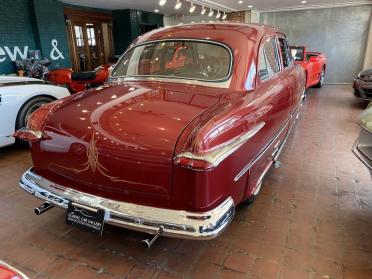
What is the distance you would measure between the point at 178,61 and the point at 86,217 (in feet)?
5.05

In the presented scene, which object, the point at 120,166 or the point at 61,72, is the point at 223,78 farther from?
the point at 61,72

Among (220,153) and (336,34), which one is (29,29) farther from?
(336,34)

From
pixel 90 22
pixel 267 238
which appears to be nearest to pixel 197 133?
pixel 267 238

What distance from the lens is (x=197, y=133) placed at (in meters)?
1.52

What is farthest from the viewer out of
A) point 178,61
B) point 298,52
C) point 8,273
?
point 298,52

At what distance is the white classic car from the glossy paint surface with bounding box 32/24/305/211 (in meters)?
1.92

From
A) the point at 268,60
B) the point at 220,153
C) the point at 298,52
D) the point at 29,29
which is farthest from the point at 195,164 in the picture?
the point at 29,29

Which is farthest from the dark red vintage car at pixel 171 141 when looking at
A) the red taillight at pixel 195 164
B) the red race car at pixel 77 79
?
the red race car at pixel 77 79

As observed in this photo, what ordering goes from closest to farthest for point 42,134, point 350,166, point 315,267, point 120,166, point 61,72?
point 120,166, point 315,267, point 42,134, point 350,166, point 61,72

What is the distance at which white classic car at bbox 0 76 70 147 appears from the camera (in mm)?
3572

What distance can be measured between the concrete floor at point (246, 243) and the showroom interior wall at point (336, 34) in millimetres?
8607

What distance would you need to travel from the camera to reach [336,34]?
10.1 metres

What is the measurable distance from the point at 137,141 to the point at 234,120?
600mm

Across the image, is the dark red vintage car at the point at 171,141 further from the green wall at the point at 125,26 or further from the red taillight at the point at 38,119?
the green wall at the point at 125,26
